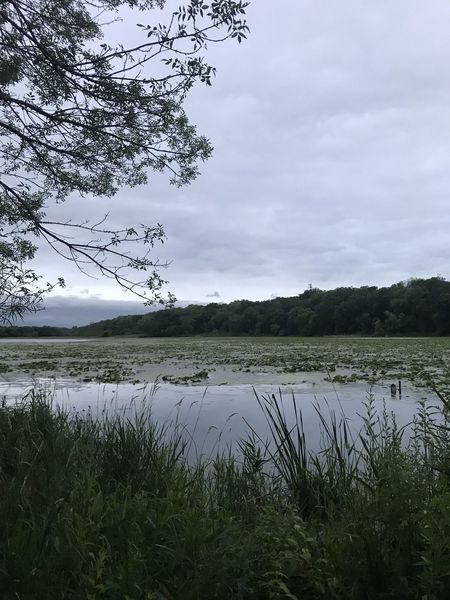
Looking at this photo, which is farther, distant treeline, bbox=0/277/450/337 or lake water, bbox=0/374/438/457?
distant treeline, bbox=0/277/450/337

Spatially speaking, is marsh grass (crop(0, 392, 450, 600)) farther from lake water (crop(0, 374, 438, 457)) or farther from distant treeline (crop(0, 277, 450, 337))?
distant treeline (crop(0, 277, 450, 337))

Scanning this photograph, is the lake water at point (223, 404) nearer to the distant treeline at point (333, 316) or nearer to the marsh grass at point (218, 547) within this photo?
the marsh grass at point (218, 547)

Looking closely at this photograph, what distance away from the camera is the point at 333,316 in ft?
284

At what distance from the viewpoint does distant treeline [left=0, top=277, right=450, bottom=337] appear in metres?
76.4

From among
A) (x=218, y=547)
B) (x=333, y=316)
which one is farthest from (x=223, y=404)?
(x=333, y=316)

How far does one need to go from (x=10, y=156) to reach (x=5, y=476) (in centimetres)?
433

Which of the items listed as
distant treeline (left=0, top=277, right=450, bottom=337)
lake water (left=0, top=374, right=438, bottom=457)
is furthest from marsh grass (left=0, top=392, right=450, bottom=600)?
distant treeline (left=0, top=277, right=450, bottom=337)

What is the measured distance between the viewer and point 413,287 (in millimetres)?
81062

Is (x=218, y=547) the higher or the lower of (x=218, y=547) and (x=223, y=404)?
the higher

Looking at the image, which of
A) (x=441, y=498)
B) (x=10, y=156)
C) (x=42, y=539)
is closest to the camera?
(x=441, y=498)

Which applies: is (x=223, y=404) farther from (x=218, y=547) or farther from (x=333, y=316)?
(x=333, y=316)

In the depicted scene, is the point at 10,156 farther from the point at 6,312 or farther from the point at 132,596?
the point at 132,596

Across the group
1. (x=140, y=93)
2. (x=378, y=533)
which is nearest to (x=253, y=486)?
(x=378, y=533)

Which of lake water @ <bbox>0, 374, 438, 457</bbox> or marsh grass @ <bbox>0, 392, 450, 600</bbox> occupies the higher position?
marsh grass @ <bbox>0, 392, 450, 600</bbox>
